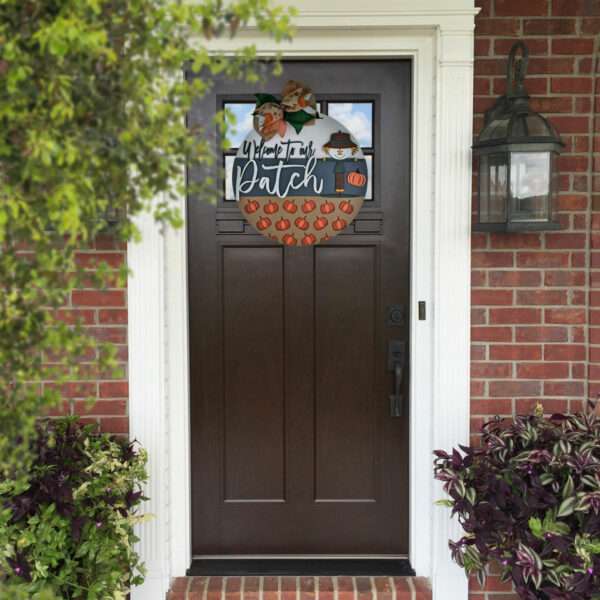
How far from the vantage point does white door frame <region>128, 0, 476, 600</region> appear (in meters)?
2.63

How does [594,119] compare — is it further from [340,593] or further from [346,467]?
[340,593]

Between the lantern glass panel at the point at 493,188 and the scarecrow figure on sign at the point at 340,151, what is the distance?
554 millimetres

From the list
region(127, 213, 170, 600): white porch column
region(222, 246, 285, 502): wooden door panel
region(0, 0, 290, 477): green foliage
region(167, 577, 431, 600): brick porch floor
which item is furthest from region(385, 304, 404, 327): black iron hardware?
region(0, 0, 290, 477): green foliage

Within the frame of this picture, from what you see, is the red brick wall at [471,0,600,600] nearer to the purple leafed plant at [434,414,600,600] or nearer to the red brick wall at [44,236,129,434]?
the purple leafed plant at [434,414,600,600]

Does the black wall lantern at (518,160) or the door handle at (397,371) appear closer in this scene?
the black wall lantern at (518,160)

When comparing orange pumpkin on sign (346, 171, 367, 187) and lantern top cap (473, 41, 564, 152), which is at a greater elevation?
lantern top cap (473, 41, 564, 152)

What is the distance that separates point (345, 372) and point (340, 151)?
937 mm

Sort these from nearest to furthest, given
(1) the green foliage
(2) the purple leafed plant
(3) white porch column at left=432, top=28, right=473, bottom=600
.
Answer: (1) the green foliage < (2) the purple leafed plant < (3) white porch column at left=432, top=28, right=473, bottom=600

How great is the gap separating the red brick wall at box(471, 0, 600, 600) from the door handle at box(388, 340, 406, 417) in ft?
1.01

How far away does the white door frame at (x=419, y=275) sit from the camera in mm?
2635

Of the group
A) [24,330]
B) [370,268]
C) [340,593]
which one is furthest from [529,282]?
[24,330]

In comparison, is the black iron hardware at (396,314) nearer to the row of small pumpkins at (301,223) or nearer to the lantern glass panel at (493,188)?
the row of small pumpkins at (301,223)

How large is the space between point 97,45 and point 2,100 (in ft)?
0.74

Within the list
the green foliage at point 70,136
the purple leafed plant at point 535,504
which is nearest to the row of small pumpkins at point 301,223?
the purple leafed plant at point 535,504
